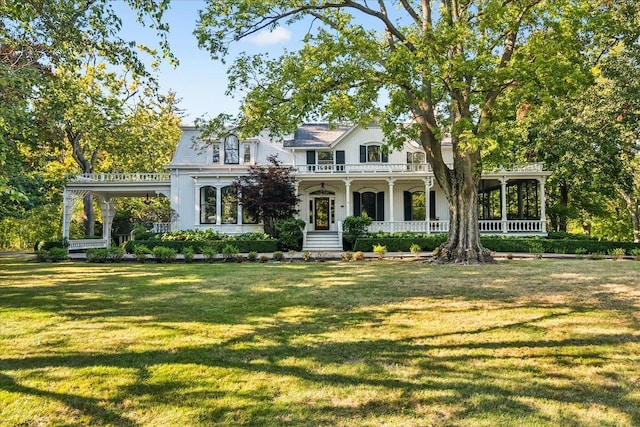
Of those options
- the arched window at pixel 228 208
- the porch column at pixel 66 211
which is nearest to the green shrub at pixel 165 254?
the arched window at pixel 228 208

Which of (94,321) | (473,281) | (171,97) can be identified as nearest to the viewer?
(94,321)

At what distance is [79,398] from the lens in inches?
140

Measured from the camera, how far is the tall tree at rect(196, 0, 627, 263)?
37.8 feet

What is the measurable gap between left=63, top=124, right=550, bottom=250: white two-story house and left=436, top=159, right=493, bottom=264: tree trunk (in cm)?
878

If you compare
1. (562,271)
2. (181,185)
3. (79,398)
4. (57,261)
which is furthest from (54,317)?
(181,185)

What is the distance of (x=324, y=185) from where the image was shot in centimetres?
2598

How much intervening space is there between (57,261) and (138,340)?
14.9 m

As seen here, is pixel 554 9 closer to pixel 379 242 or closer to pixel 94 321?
pixel 379 242

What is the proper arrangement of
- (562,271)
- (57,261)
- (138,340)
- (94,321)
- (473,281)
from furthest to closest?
(57,261)
(562,271)
(473,281)
(94,321)
(138,340)

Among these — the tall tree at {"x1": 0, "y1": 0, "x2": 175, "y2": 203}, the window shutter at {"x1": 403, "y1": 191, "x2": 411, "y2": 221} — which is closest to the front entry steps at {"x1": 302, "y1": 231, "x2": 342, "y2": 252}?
the window shutter at {"x1": 403, "y1": 191, "x2": 411, "y2": 221}

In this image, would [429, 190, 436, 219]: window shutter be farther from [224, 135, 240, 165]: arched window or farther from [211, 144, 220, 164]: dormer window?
[211, 144, 220, 164]: dormer window

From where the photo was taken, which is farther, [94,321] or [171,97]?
[171,97]

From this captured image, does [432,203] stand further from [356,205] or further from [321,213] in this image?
[321,213]

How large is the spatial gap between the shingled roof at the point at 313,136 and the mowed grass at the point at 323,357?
732 inches
